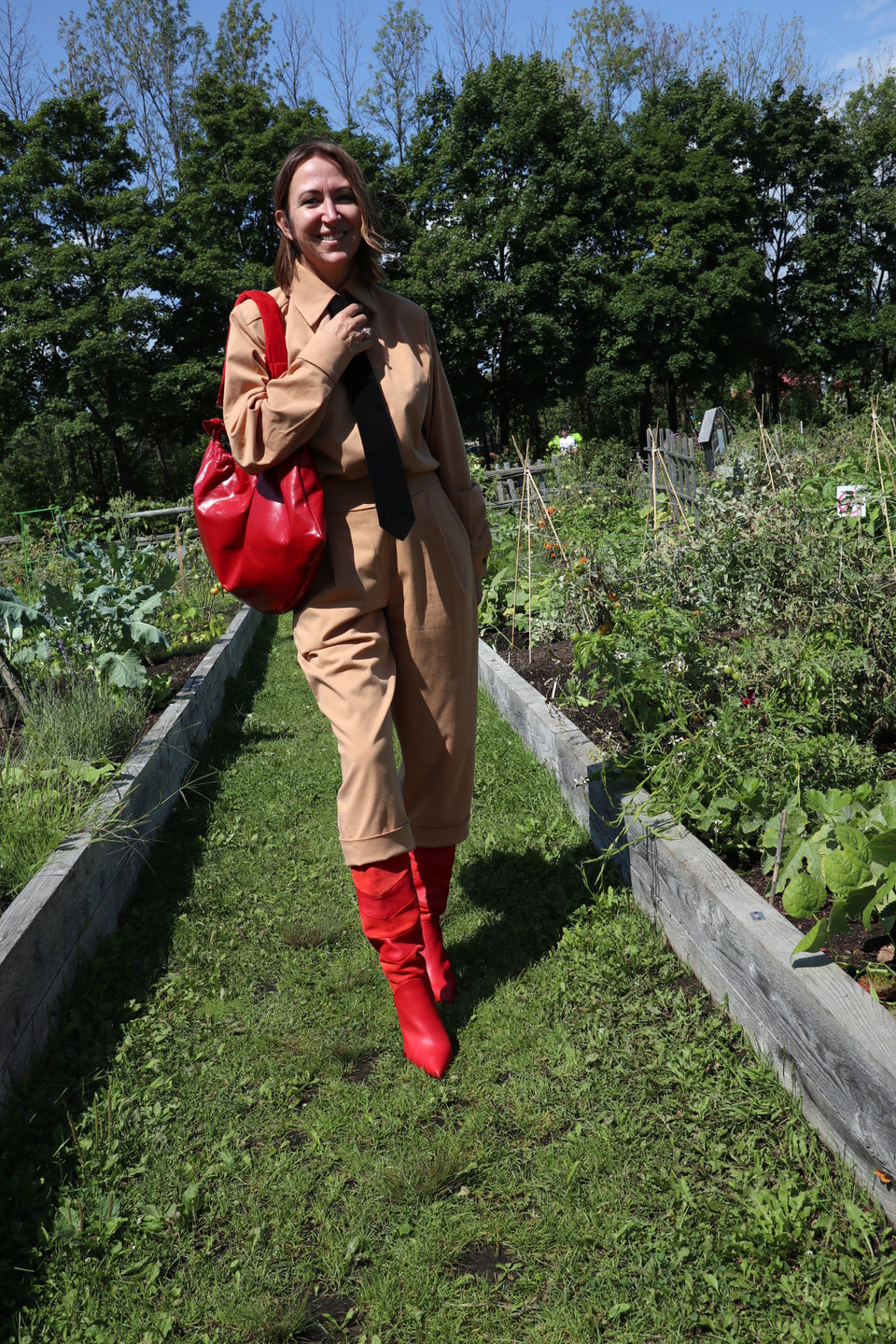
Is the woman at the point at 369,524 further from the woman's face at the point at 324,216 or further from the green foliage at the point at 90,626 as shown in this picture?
the green foliage at the point at 90,626

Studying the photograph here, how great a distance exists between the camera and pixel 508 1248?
1.69 meters

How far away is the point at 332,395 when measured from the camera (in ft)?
7.06

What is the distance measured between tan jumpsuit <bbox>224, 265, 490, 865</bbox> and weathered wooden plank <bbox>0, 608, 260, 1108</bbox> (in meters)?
0.84

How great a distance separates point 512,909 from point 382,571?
4.17 feet

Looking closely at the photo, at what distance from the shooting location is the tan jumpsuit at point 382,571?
2117mm

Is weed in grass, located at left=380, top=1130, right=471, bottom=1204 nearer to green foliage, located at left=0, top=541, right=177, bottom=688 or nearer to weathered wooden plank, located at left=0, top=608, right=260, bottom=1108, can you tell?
weathered wooden plank, located at left=0, top=608, right=260, bottom=1108

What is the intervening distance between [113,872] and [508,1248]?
1852mm

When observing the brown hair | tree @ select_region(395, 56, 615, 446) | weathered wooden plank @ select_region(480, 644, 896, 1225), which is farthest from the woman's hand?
tree @ select_region(395, 56, 615, 446)

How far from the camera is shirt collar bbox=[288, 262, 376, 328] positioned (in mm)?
2219

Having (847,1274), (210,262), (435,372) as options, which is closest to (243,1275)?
(847,1274)

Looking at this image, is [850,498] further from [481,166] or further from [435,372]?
[481,166]

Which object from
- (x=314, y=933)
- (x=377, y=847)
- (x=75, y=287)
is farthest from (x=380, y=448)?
(x=75, y=287)

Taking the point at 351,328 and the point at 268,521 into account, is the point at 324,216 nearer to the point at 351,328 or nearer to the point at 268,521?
the point at 351,328

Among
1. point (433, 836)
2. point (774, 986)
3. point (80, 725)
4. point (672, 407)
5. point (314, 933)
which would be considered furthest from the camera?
point (672, 407)
